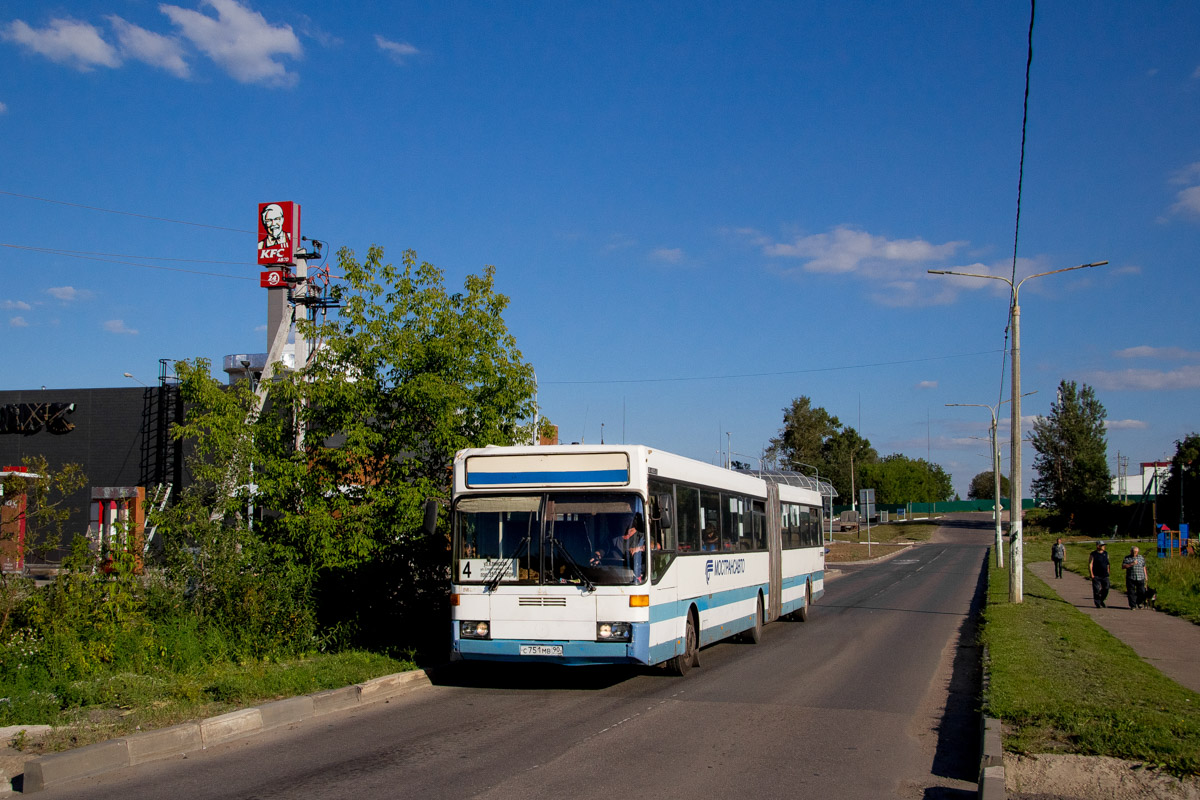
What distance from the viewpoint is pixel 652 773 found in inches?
311

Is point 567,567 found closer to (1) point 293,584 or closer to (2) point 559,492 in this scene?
(2) point 559,492

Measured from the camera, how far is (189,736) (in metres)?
8.69

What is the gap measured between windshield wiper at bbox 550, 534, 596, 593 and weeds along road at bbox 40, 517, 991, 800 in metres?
1.35

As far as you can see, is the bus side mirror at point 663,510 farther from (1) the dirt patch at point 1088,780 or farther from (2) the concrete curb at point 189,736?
(1) the dirt patch at point 1088,780

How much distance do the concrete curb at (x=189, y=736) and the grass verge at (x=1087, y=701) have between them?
261 inches

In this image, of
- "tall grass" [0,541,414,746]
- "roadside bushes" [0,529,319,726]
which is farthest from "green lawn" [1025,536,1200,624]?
"roadside bushes" [0,529,319,726]

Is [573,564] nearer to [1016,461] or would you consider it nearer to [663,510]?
[663,510]

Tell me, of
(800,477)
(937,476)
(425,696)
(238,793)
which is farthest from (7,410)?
(937,476)

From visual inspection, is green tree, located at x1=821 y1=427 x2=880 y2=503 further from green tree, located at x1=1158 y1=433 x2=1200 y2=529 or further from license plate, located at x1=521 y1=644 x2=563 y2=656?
license plate, located at x1=521 y1=644 x2=563 y2=656

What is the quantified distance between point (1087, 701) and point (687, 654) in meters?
5.23

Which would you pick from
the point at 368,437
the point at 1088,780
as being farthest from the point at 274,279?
the point at 1088,780

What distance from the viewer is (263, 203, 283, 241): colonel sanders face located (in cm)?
3403

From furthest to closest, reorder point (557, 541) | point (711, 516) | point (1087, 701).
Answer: point (711, 516) → point (557, 541) → point (1087, 701)

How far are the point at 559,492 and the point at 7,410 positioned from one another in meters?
38.5
